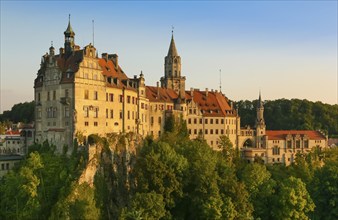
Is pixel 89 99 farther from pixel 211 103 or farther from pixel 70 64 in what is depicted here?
pixel 211 103

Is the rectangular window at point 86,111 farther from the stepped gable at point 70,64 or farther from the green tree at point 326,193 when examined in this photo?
the green tree at point 326,193

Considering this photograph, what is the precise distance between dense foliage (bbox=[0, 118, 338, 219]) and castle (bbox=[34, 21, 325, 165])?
11.0ft

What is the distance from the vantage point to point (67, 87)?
72000mm

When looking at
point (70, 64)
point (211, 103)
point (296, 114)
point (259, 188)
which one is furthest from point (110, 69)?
point (296, 114)

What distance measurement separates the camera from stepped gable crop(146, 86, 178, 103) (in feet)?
303

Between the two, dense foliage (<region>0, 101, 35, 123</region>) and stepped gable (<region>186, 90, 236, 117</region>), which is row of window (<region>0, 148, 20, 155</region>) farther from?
dense foliage (<region>0, 101, 35, 123</region>)

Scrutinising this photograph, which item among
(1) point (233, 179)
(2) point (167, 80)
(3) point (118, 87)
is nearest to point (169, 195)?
(1) point (233, 179)

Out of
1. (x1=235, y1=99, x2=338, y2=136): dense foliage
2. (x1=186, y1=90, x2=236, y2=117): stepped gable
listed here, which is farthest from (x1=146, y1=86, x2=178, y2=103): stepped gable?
(x1=235, y1=99, x2=338, y2=136): dense foliage

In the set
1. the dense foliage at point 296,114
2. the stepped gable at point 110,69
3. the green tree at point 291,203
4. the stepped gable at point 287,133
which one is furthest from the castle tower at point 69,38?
the dense foliage at point 296,114

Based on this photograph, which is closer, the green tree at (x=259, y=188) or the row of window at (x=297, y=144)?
the green tree at (x=259, y=188)

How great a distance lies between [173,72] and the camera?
108m

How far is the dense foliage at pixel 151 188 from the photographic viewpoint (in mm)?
62094

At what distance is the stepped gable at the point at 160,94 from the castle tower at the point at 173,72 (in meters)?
6.54

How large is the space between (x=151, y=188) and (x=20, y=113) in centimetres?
9559
